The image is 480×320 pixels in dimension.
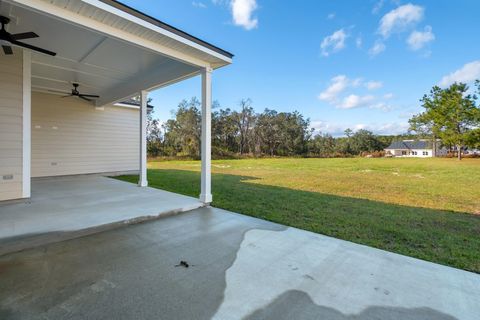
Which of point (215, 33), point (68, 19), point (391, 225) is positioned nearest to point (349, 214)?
point (391, 225)

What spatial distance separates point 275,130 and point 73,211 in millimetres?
28025

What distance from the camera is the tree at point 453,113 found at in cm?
2180

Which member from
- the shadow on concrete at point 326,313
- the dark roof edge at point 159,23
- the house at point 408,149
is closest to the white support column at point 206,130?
the dark roof edge at point 159,23

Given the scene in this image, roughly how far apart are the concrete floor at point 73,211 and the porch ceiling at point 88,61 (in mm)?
2539

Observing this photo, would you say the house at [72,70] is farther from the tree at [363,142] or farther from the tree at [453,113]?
the tree at [363,142]

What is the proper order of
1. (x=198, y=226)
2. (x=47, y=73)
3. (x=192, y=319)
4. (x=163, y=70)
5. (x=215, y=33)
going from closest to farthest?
1. (x=192, y=319)
2. (x=198, y=226)
3. (x=163, y=70)
4. (x=47, y=73)
5. (x=215, y=33)

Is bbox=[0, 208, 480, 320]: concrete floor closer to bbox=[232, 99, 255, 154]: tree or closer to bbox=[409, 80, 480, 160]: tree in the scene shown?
bbox=[232, 99, 255, 154]: tree

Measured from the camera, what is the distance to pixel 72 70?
5.32m

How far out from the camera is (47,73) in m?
5.58

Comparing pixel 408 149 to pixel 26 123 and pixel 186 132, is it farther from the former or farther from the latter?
pixel 26 123

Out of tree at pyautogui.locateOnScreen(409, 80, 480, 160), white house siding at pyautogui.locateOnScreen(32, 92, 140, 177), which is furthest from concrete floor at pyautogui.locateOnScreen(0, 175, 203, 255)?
tree at pyautogui.locateOnScreen(409, 80, 480, 160)

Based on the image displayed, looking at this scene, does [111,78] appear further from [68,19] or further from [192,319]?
[192,319]

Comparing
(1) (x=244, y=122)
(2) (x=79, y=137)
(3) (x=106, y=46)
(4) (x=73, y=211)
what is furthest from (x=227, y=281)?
(1) (x=244, y=122)

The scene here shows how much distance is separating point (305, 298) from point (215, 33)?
1013cm
